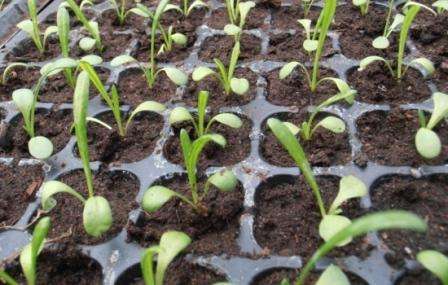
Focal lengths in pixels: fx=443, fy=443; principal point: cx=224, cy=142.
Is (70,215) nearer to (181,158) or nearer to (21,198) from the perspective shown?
(21,198)

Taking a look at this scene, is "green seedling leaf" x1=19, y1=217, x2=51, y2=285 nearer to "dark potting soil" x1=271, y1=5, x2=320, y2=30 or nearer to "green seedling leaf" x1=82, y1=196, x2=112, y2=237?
"green seedling leaf" x1=82, y1=196, x2=112, y2=237

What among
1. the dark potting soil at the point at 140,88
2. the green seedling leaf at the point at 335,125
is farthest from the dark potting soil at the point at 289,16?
the green seedling leaf at the point at 335,125

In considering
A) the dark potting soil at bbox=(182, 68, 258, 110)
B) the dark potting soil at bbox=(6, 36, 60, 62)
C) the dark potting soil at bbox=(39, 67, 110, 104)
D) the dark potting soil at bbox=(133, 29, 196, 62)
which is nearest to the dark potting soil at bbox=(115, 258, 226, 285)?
the dark potting soil at bbox=(182, 68, 258, 110)

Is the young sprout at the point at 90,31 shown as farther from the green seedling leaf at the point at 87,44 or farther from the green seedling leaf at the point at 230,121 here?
the green seedling leaf at the point at 230,121

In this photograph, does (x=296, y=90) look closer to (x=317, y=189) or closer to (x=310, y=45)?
(x=310, y=45)

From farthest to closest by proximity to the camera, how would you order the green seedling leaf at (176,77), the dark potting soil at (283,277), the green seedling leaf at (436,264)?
1. the green seedling leaf at (176,77)
2. the dark potting soil at (283,277)
3. the green seedling leaf at (436,264)

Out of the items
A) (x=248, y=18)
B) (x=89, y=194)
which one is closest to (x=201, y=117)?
(x=89, y=194)
